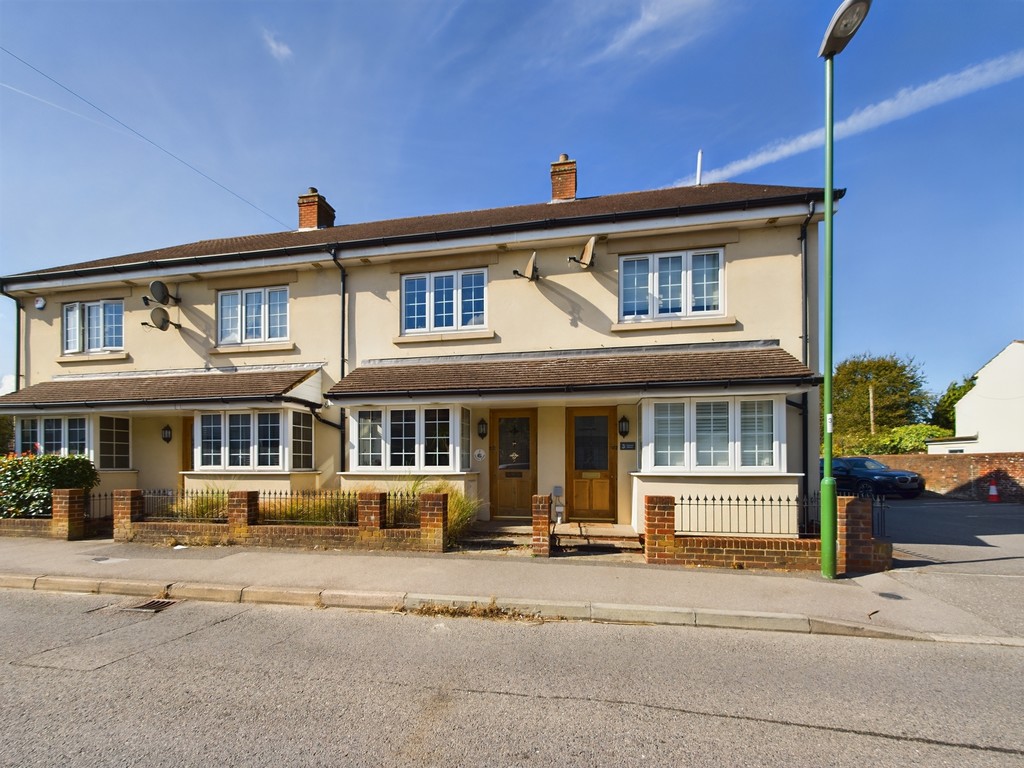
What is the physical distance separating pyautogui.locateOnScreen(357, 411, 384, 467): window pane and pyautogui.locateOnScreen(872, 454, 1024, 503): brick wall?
19.2 metres

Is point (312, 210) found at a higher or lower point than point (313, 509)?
higher

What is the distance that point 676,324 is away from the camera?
9305 millimetres

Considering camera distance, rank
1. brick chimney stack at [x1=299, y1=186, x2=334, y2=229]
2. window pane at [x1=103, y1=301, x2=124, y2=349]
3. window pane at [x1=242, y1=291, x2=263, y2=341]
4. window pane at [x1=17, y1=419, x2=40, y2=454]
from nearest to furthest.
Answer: window pane at [x1=242, y1=291, x2=263, y2=341] < window pane at [x1=17, y1=419, x2=40, y2=454] < window pane at [x1=103, y1=301, x2=124, y2=349] < brick chimney stack at [x1=299, y1=186, x2=334, y2=229]

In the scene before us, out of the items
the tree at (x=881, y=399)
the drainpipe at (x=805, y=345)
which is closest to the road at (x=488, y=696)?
the drainpipe at (x=805, y=345)

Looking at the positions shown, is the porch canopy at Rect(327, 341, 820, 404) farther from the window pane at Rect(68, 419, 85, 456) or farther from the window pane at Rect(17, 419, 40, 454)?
the window pane at Rect(17, 419, 40, 454)

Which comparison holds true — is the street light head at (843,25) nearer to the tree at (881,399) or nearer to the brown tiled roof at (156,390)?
the brown tiled roof at (156,390)

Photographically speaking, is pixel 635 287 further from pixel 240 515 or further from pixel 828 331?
pixel 240 515

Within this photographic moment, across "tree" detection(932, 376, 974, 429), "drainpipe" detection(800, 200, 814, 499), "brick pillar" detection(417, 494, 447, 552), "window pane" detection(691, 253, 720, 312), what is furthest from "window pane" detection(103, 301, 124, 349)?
"tree" detection(932, 376, 974, 429)

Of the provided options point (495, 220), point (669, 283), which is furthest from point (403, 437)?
point (669, 283)

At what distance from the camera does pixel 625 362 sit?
9.06 m

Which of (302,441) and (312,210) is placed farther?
(312,210)

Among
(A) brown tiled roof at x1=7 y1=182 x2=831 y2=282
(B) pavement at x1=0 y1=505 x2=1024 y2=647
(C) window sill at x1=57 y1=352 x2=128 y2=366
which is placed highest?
(A) brown tiled roof at x1=7 y1=182 x2=831 y2=282

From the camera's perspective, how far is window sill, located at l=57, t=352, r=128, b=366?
39.4 feet

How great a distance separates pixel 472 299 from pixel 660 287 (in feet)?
12.1
